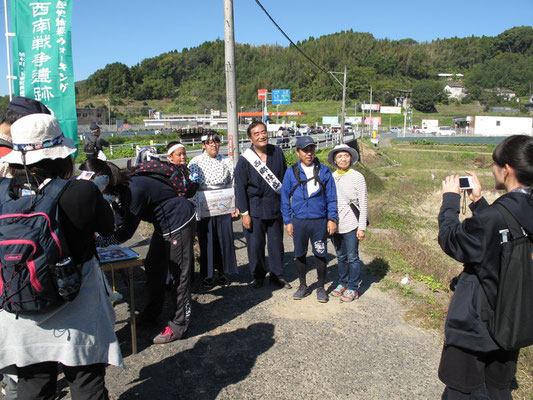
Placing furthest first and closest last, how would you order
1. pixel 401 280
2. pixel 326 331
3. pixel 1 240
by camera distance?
pixel 401 280
pixel 326 331
pixel 1 240

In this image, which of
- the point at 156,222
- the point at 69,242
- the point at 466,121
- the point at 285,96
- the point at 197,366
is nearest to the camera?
the point at 69,242

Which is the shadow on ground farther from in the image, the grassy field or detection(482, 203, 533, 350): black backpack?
detection(482, 203, 533, 350): black backpack

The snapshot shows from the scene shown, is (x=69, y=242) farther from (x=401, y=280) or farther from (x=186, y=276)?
(x=401, y=280)

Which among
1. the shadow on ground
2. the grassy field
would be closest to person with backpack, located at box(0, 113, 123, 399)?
the shadow on ground

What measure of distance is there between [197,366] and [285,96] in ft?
140

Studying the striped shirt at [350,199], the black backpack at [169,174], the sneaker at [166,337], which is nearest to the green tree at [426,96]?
the striped shirt at [350,199]

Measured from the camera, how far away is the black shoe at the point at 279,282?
4816 millimetres

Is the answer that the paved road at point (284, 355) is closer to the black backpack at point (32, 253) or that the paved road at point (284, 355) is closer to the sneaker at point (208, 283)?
the sneaker at point (208, 283)

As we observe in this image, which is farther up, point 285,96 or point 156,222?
point 285,96

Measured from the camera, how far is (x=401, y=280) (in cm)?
508

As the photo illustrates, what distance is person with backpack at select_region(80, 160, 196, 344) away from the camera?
125 inches

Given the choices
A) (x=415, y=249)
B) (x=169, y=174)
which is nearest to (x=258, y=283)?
(x=169, y=174)

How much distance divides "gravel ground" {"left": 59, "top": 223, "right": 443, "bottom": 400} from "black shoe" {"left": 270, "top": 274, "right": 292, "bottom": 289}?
0.83ft

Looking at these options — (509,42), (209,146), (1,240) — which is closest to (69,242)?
(1,240)
